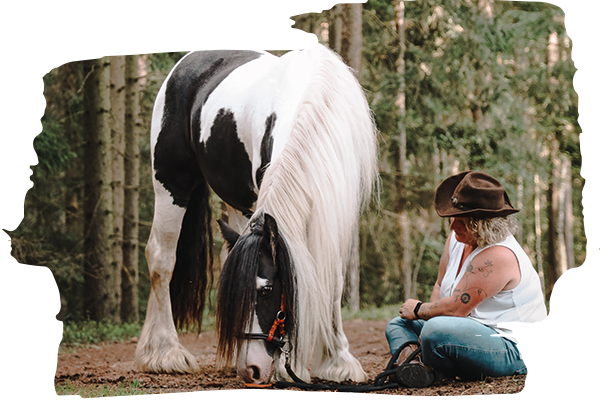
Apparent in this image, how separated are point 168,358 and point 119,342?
3.18 metres

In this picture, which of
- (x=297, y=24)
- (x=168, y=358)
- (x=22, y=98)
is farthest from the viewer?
(x=297, y=24)

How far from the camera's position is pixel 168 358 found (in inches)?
182

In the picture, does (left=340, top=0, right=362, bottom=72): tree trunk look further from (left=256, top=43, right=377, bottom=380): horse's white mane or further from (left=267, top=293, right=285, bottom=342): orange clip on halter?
(left=267, top=293, right=285, bottom=342): orange clip on halter

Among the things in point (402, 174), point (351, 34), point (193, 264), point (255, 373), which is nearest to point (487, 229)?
point (255, 373)

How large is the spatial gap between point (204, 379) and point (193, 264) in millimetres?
1447

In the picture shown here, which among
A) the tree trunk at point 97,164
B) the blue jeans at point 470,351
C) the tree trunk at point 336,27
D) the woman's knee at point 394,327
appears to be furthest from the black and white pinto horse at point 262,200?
the tree trunk at point 336,27

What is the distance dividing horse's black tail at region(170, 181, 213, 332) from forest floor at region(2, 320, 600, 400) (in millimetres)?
466

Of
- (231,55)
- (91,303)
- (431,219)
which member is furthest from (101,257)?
(431,219)

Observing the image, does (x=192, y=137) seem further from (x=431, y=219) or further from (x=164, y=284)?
(x=431, y=219)

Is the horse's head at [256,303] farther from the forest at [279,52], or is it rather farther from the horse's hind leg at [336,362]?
the forest at [279,52]

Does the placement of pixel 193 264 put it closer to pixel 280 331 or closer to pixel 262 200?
pixel 262 200

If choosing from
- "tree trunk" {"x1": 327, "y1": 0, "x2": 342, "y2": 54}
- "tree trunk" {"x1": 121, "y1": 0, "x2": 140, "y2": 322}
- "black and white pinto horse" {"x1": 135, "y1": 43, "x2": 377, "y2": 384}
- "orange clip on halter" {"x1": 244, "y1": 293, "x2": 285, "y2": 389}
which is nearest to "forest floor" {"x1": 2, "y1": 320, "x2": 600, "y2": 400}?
"orange clip on halter" {"x1": 244, "y1": 293, "x2": 285, "y2": 389}

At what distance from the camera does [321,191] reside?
10.3 feet

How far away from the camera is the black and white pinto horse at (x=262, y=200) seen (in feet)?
9.72
